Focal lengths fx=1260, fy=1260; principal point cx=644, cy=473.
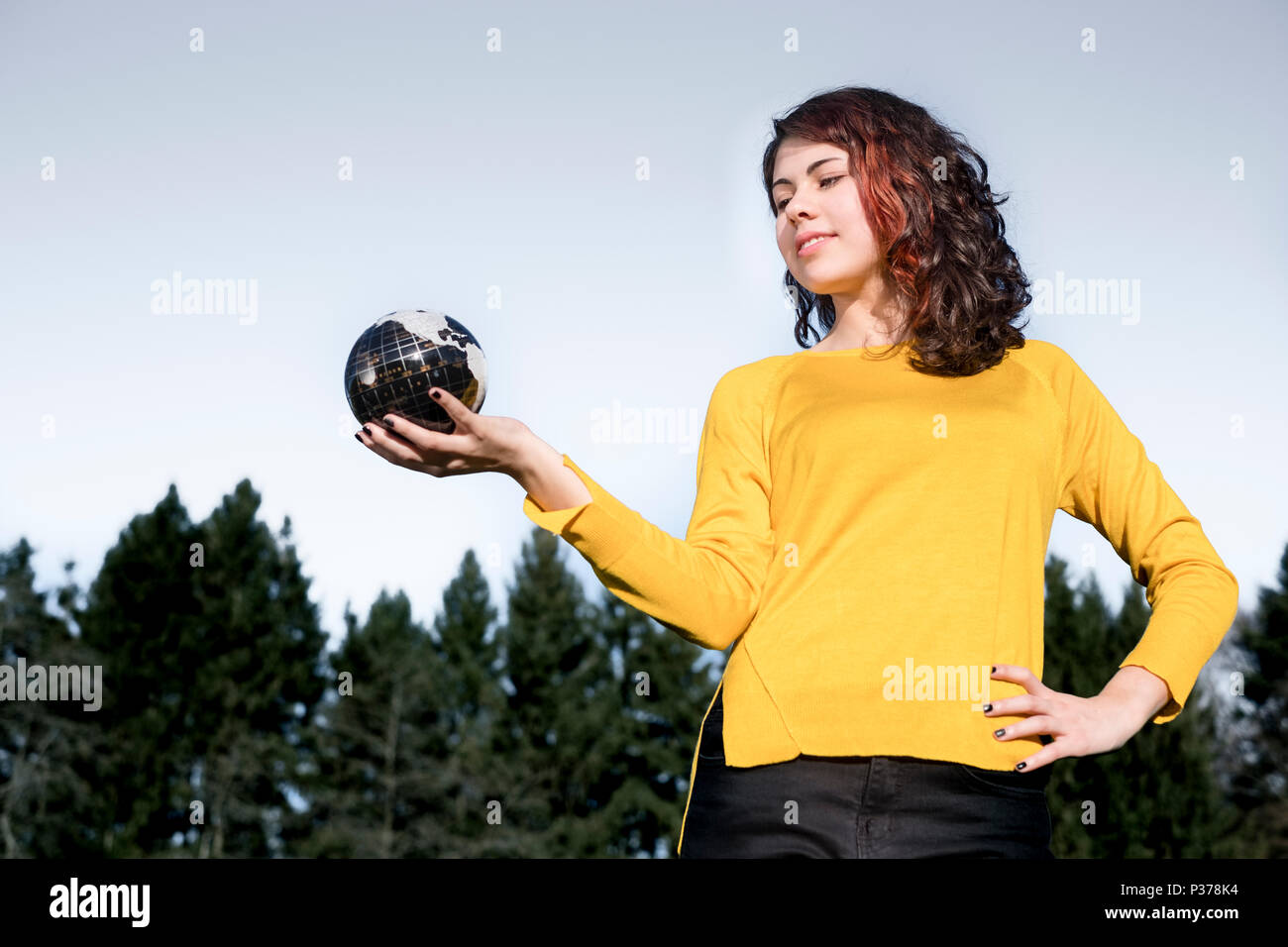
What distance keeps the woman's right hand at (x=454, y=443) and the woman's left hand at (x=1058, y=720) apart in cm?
144

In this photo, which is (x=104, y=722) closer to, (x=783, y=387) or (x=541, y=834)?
(x=541, y=834)

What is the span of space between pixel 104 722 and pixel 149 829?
5.82m

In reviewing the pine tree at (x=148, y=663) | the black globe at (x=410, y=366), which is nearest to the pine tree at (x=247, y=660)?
the pine tree at (x=148, y=663)

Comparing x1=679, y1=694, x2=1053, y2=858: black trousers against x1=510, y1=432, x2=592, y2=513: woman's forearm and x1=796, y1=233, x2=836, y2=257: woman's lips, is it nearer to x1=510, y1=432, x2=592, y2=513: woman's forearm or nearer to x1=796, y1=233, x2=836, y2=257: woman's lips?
x1=510, y1=432, x2=592, y2=513: woman's forearm

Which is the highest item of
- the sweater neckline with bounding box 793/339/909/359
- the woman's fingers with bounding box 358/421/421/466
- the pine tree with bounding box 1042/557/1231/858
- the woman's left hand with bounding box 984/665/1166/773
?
the sweater neckline with bounding box 793/339/909/359

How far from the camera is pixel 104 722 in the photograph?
5888 cm

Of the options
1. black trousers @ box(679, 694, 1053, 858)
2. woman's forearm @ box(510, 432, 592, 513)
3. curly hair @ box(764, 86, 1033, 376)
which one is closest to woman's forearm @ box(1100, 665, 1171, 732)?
black trousers @ box(679, 694, 1053, 858)

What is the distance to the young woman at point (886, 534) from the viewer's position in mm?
3268

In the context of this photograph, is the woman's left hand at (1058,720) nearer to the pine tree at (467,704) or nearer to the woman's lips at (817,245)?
the woman's lips at (817,245)

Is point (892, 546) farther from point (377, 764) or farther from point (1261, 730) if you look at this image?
point (1261, 730)

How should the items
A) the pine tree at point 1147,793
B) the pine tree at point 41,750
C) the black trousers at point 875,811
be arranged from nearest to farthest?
the black trousers at point 875,811, the pine tree at point 41,750, the pine tree at point 1147,793

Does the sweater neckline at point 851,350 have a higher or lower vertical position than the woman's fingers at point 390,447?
higher

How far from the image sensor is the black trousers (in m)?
3.20

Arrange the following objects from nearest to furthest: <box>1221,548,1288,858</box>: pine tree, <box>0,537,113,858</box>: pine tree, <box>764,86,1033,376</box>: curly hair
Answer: <box>764,86,1033,376</box>: curly hair, <box>0,537,113,858</box>: pine tree, <box>1221,548,1288,858</box>: pine tree
